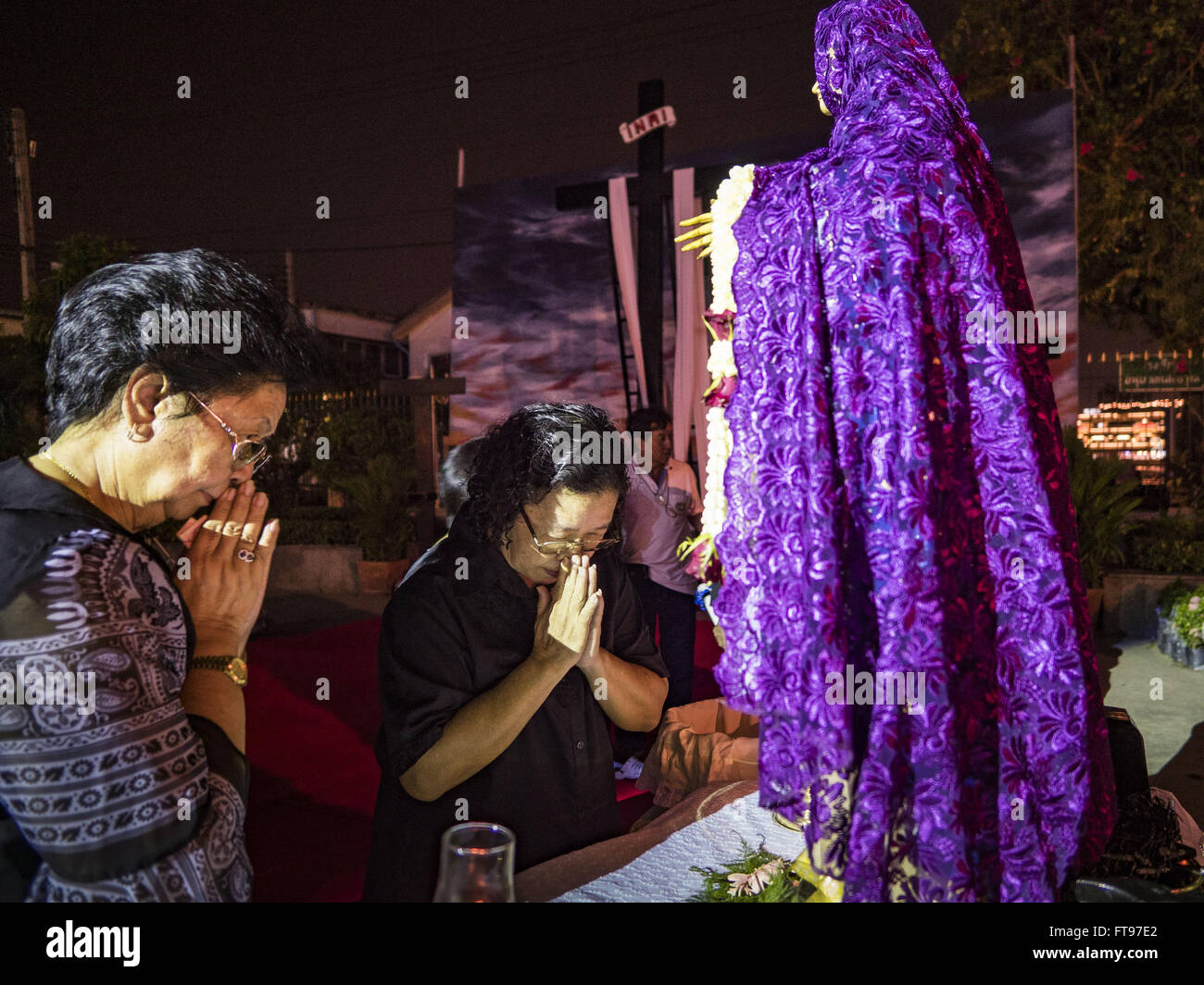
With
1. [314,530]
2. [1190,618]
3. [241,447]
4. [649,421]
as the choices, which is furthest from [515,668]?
[314,530]

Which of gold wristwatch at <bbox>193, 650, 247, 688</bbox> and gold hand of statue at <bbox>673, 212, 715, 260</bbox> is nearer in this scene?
gold wristwatch at <bbox>193, 650, 247, 688</bbox>

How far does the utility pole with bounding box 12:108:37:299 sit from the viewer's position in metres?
11.8

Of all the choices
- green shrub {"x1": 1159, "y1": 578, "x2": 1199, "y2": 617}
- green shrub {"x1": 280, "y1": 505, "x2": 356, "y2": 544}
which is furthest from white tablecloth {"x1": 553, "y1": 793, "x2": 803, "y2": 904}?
green shrub {"x1": 280, "y1": 505, "x2": 356, "y2": 544}

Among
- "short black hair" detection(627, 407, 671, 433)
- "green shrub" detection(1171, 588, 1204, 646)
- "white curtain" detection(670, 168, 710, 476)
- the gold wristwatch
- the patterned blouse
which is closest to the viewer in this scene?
the patterned blouse

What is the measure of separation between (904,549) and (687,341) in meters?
7.63

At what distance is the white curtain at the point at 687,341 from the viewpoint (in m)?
8.61

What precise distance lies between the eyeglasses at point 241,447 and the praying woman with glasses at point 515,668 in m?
0.64

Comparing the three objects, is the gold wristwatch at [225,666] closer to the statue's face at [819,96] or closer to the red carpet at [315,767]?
the statue's face at [819,96]

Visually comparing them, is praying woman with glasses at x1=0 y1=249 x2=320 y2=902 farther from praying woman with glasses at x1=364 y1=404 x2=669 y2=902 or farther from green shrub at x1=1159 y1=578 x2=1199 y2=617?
green shrub at x1=1159 y1=578 x2=1199 y2=617

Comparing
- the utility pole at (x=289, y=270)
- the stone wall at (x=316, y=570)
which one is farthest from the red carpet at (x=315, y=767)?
the utility pole at (x=289, y=270)

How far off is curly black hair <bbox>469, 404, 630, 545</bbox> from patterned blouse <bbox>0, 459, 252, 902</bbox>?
39.2 inches

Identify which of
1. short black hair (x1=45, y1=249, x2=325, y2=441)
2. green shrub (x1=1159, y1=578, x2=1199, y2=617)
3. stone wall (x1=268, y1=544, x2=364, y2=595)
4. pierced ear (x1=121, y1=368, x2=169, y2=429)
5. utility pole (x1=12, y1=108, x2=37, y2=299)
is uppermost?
utility pole (x1=12, y1=108, x2=37, y2=299)

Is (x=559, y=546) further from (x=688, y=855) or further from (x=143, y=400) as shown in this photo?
(x=143, y=400)

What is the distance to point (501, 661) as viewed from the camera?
2.02 m
